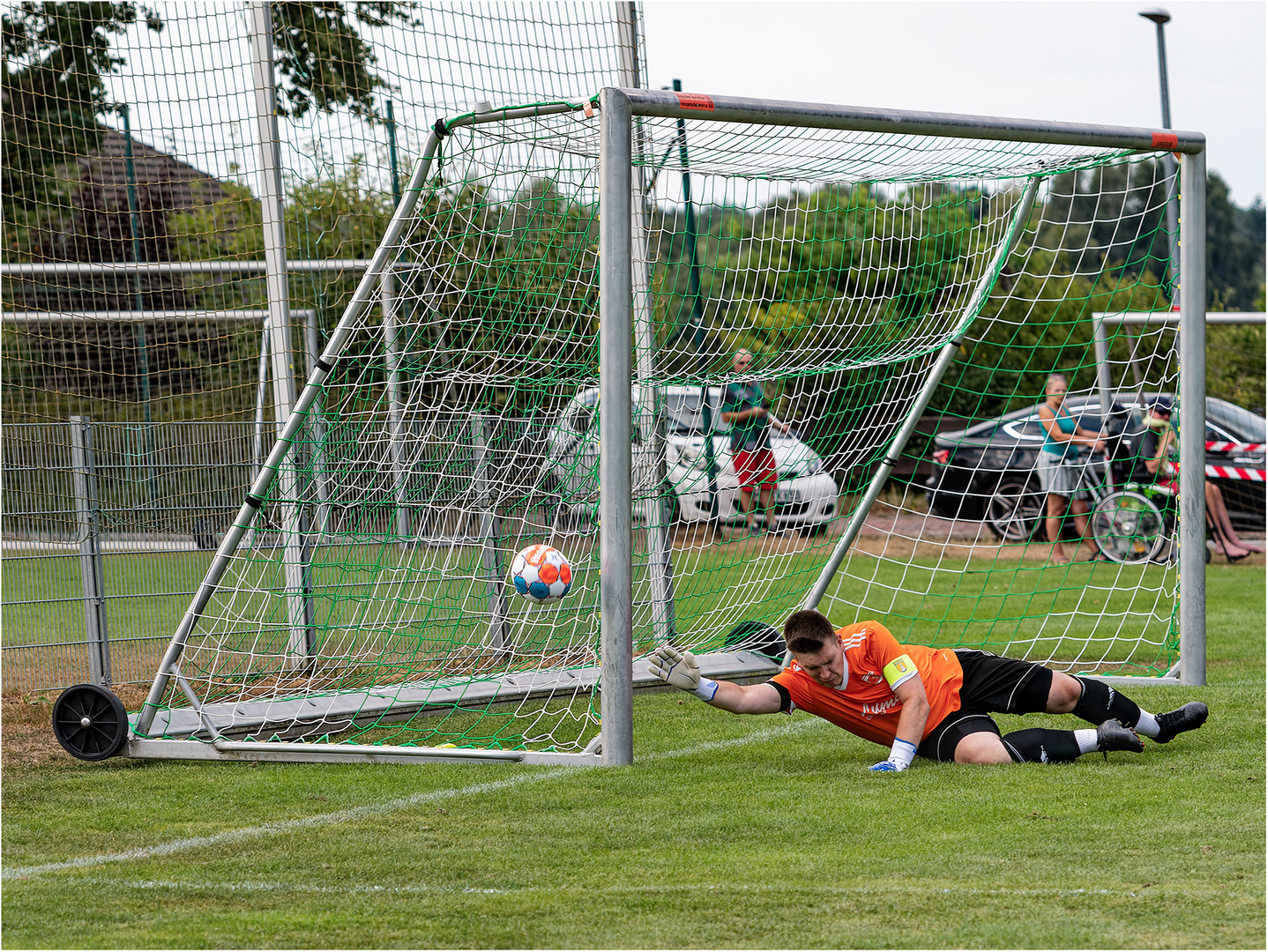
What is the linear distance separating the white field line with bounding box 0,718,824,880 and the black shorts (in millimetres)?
1087

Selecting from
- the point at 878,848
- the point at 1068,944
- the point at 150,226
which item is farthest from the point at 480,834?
the point at 150,226

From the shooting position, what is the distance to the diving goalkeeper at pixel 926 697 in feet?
18.2

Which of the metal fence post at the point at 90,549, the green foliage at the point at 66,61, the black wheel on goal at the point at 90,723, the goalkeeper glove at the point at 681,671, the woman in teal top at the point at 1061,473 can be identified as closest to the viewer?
the goalkeeper glove at the point at 681,671

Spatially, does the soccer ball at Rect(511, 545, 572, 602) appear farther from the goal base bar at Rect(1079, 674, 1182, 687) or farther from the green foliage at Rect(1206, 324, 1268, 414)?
the green foliage at Rect(1206, 324, 1268, 414)

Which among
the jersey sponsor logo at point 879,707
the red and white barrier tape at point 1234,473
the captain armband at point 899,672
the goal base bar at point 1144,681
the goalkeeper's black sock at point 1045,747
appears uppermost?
the captain armband at point 899,672

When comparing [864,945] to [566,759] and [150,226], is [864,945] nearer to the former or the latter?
[566,759]

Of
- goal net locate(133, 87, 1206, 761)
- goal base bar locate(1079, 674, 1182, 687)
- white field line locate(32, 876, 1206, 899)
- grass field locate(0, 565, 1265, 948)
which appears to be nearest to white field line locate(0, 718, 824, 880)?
grass field locate(0, 565, 1265, 948)

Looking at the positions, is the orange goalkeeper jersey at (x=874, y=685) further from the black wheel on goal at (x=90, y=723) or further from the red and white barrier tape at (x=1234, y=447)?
the red and white barrier tape at (x=1234, y=447)

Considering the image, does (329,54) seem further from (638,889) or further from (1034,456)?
(1034,456)

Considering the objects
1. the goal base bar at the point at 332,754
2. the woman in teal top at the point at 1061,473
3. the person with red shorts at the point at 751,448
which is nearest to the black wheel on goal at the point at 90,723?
the goal base bar at the point at 332,754

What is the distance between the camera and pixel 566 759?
19.0 feet

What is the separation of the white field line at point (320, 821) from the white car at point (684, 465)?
1514mm

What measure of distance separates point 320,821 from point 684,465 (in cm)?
444

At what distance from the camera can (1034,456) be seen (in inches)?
611
